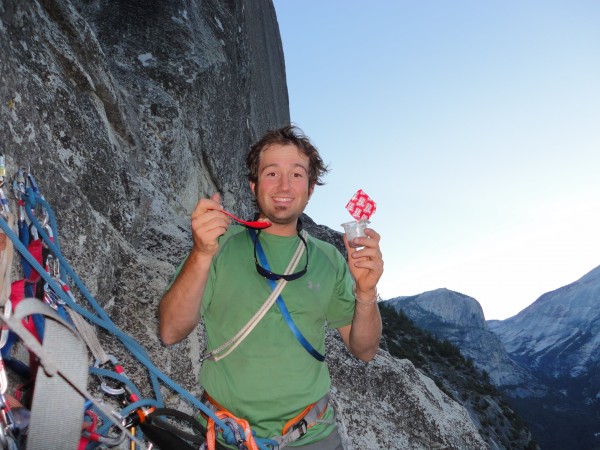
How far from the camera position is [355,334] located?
3117mm

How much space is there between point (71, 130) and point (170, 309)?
286cm

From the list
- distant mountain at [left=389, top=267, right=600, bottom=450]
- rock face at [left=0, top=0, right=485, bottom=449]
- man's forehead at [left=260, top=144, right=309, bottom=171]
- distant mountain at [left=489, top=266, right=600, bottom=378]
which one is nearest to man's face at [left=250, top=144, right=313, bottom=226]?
man's forehead at [left=260, top=144, right=309, bottom=171]

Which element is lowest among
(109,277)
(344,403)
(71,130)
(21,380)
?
(344,403)

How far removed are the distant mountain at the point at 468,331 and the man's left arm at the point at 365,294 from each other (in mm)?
99819

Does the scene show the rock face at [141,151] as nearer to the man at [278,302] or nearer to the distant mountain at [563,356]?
the man at [278,302]

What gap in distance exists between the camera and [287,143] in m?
3.18

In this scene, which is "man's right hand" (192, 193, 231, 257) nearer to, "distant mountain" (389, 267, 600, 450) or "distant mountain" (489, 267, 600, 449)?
"distant mountain" (489, 267, 600, 449)

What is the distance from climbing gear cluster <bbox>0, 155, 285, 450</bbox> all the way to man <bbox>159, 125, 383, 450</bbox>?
23 centimetres

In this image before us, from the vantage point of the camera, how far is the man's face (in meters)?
2.94

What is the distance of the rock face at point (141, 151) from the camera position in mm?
4020

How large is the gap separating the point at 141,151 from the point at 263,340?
16.9 feet

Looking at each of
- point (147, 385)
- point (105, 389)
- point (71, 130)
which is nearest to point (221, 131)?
point (71, 130)

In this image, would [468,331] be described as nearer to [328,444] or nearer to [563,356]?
[563,356]

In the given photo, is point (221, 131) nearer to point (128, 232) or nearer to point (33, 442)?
point (128, 232)
